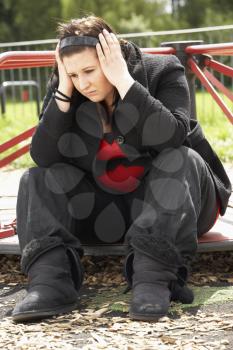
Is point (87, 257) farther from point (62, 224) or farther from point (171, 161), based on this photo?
point (171, 161)

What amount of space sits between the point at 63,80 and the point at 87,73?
0.16 metres

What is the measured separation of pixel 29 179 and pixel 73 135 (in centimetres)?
28

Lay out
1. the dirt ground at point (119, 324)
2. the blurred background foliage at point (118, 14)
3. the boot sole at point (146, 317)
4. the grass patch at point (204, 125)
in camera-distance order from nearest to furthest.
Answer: the dirt ground at point (119, 324), the boot sole at point (146, 317), the grass patch at point (204, 125), the blurred background foliage at point (118, 14)

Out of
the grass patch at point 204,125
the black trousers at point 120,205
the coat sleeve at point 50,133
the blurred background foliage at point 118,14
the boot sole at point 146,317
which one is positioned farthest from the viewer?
the blurred background foliage at point 118,14

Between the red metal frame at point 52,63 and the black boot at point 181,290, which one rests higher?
the red metal frame at point 52,63

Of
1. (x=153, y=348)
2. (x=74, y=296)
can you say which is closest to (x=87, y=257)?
(x=74, y=296)

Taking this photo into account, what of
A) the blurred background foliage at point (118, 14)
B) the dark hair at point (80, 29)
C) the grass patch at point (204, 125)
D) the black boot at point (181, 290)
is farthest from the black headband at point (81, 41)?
the blurred background foliage at point (118, 14)

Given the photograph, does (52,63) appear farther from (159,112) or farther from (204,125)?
(204,125)

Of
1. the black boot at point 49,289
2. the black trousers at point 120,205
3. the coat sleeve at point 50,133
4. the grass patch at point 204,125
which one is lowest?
the grass patch at point 204,125

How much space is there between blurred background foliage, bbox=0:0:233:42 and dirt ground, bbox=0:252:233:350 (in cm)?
3263

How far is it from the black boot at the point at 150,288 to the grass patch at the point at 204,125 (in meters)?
3.91

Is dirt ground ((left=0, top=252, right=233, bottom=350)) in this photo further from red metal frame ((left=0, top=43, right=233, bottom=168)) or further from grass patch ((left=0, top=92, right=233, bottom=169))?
grass patch ((left=0, top=92, right=233, bottom=169))

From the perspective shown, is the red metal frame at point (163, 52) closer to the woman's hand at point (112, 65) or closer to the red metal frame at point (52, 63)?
the red metal frame at point (52, 63)

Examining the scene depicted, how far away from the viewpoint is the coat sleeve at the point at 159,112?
306cm
